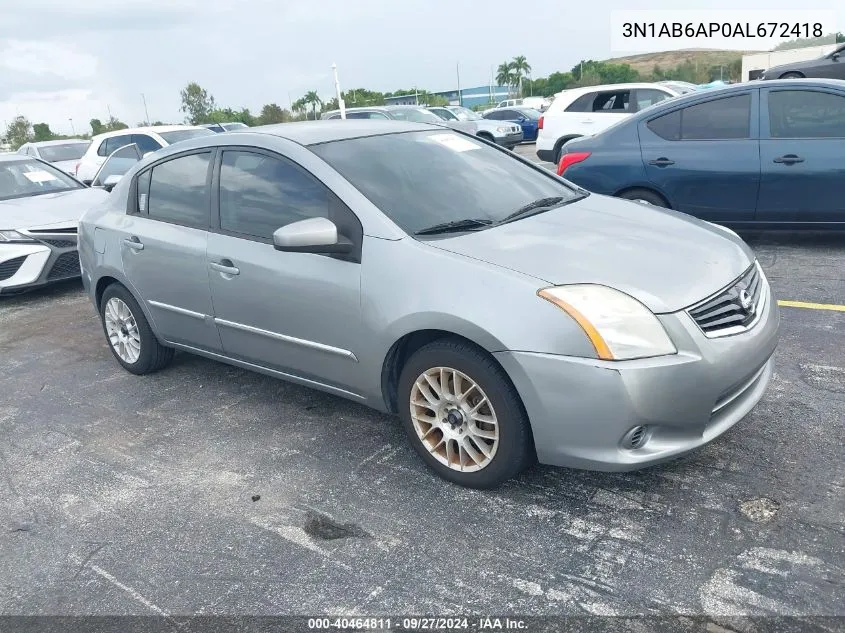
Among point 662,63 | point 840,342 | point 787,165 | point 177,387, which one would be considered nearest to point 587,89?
point 787,165

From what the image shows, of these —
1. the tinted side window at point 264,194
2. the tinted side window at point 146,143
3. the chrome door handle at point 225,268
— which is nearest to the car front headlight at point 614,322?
the tinted side window at point 264,194

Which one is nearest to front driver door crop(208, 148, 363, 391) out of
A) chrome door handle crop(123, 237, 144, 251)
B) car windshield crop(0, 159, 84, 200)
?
chrome door handle crop(123, 237, 144, 251)

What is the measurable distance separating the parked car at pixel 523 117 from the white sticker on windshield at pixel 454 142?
2042 cm

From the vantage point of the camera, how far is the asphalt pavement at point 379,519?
260cm

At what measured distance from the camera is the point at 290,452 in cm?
377

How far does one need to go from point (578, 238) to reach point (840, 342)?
2.16 meters

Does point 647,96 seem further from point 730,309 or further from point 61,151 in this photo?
point 61,151

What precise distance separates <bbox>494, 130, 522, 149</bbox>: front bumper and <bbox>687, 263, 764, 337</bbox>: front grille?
18308 millimetres

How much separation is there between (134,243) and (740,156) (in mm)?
4900

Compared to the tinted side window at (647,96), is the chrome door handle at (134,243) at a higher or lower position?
lower

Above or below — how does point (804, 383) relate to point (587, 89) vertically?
below

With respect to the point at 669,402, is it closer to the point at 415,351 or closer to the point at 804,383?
the point at 415,351

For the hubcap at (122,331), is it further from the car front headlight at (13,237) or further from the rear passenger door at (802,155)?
the rear passenger door at (802,155)

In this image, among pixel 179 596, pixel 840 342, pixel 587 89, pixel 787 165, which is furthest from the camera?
pixel 587 89
